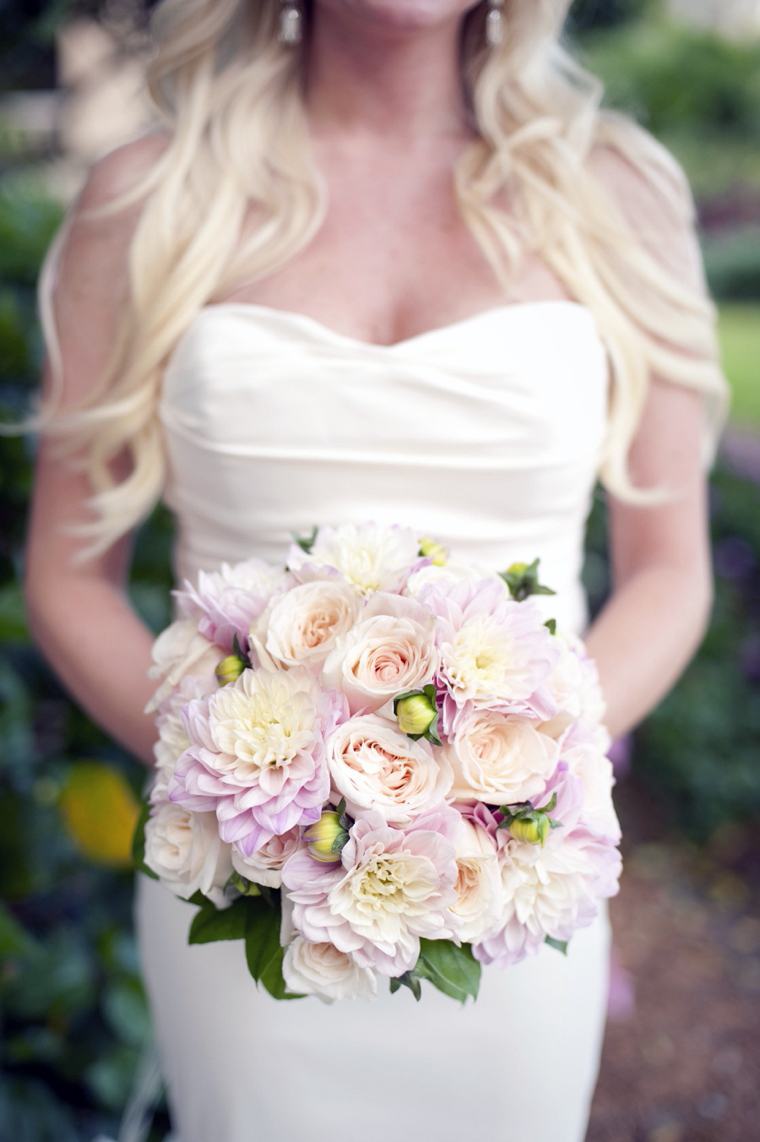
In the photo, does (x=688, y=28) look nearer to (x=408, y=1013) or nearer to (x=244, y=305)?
(x=244, y=305)

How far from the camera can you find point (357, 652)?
1.22 m

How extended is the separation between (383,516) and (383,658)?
25.6 inches

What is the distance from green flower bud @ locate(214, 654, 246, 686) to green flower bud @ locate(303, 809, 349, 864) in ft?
0.67

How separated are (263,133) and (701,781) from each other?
3153 mm

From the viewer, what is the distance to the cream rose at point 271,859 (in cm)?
122

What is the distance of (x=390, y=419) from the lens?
1.81 meters

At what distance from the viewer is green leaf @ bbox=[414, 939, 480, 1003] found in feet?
4.09

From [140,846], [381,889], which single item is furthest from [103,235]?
[381,889]

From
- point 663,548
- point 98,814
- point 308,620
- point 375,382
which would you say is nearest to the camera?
point 308,620

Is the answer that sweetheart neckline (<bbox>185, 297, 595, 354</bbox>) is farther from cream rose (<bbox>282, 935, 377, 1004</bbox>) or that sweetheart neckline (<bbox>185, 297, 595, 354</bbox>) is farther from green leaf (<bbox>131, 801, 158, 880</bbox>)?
cream rose (<bbox>282, 935, 377, 1004</bbox>)

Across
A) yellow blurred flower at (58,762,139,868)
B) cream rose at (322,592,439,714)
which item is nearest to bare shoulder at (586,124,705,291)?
cream rose at (322,592,439,714)

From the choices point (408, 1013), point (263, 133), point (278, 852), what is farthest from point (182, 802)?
point (263, 133)

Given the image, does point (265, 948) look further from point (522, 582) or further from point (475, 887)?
point (522, 582)

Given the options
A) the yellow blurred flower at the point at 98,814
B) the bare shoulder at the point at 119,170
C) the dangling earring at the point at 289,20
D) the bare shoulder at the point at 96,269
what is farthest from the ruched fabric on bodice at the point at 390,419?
the yellow blurred flower at the point at 98,814
